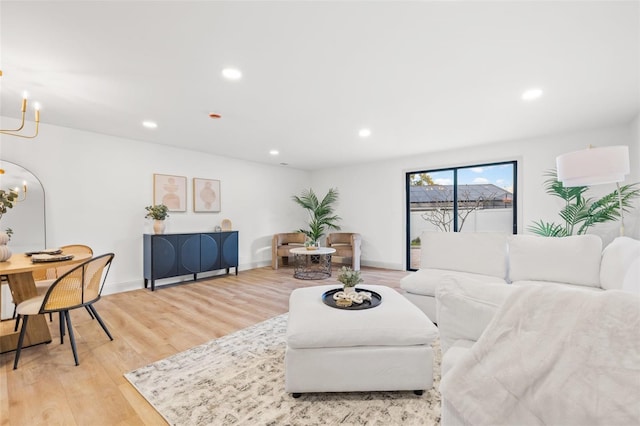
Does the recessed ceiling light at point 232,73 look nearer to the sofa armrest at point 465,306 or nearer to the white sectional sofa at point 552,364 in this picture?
the sofa armrest at point 465,306

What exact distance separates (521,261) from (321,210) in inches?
169

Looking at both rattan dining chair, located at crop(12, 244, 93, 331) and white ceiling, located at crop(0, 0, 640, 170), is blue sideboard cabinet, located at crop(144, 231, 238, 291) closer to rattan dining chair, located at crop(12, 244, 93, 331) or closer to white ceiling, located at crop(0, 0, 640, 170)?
rattan dining chair, located at crop(12, 244, 93, 331)

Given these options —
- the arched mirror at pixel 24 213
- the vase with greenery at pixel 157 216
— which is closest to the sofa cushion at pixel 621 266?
the vase with greenery at pixel 157 216

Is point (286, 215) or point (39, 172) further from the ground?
point (39, 172)

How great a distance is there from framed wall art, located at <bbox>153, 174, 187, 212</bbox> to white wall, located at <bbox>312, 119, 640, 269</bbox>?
3291 millimetres

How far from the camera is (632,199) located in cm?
346

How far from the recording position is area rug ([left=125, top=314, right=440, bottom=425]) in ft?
4.91

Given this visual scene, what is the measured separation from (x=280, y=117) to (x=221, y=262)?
289 cm

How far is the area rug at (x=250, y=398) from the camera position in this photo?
1.50 meters

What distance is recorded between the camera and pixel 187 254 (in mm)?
4422

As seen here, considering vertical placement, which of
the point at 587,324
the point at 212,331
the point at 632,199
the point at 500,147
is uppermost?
the point at 500,147

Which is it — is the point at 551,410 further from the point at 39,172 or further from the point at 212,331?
the point at 39,172

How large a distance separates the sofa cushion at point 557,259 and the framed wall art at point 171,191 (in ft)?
15.9

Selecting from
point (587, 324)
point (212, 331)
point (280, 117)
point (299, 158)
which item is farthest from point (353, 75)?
point (299, 158)
